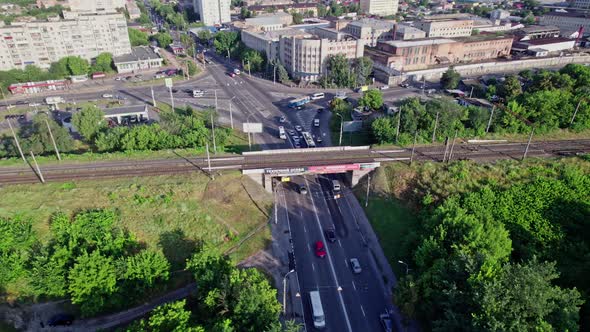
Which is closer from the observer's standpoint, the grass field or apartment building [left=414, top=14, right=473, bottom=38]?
the grass field

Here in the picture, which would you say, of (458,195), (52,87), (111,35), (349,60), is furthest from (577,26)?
(52,87)

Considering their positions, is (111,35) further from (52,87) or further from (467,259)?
(467,259)

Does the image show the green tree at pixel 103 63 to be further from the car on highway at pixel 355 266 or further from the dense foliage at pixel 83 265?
the car on highway at pixel 355 266

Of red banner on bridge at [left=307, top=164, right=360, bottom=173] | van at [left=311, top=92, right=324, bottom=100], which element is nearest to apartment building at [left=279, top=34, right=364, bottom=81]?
van at [left=311, top=92, right=324, bottom=100]

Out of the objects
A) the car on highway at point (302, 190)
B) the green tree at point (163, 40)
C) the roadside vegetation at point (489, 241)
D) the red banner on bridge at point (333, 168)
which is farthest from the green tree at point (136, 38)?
the roadside vegetation at point (489, 241)

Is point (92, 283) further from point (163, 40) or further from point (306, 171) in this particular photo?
point (163, 40)

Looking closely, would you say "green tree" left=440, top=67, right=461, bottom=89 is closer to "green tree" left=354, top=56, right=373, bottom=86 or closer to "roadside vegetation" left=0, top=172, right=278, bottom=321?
"green tree" left=354, top=56, right=373, bottom=86
